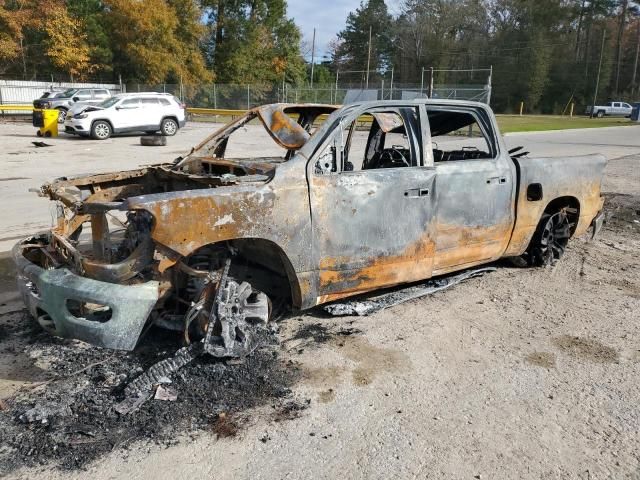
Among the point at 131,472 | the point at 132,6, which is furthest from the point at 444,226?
the point at 132,6

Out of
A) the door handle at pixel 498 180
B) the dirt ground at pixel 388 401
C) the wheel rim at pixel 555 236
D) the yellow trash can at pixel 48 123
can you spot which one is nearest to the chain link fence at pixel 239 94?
the yellow trash can at pixel 48 123

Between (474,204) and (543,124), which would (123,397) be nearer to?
(474,204)

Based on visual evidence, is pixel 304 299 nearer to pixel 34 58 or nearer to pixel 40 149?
pixel 40 149

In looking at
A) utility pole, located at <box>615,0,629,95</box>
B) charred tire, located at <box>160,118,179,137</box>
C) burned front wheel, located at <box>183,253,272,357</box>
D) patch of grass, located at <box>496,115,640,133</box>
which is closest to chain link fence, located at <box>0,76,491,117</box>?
patch of grass, located at <box>496,115,640,133</box>

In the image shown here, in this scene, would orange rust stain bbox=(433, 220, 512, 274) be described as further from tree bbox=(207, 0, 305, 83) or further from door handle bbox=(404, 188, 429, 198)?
tree bbox=(207, 0, 305, 83)

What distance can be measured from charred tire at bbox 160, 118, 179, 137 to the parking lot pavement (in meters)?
0.42

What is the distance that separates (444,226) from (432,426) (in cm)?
188

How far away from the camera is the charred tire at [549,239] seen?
561 centimetres

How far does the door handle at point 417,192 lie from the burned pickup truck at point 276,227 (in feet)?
0.04

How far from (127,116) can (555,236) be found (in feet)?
62.2

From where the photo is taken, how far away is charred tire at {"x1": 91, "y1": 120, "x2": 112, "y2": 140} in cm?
2030

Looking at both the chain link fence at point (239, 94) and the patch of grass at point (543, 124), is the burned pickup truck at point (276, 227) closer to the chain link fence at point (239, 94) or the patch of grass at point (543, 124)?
the patch of grass at point (543, 124)

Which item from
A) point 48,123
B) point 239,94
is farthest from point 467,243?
point 239,94

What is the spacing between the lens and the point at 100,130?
67.1 feet
